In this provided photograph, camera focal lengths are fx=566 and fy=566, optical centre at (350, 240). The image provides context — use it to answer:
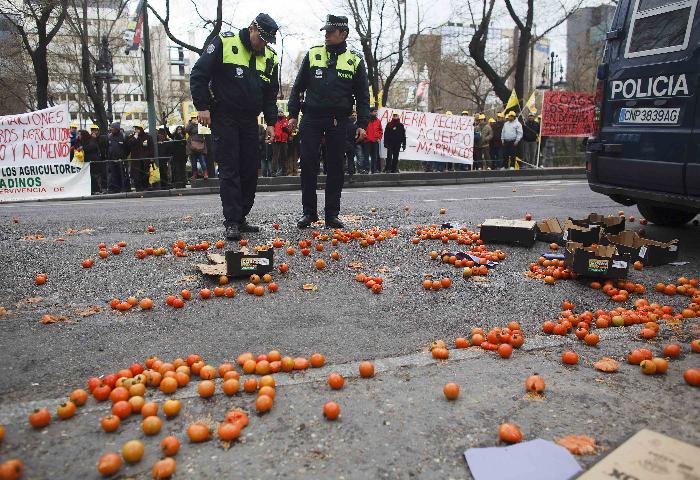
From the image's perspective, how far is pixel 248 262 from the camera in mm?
4684

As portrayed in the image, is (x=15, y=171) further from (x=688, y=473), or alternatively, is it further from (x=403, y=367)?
(x=688, y=473)

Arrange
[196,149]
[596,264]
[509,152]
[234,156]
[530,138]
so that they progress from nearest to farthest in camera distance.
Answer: [596,264] → [234,156] → [196,149] → [509,152] → [530,138]

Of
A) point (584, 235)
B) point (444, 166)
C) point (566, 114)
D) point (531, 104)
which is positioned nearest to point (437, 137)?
point (444, 166)

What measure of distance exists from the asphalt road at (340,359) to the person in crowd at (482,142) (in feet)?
46.6

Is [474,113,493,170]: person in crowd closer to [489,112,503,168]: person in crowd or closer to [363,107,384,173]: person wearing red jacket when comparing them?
[489,112,503,168]: person in crowd

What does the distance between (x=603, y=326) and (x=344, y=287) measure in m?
1.92

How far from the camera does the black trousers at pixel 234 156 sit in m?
6.16

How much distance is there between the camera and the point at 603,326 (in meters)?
3.63

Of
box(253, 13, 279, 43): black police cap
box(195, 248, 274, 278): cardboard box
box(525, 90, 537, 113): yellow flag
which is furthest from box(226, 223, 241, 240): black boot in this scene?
box(525, 90, 537, 113): yellow flag

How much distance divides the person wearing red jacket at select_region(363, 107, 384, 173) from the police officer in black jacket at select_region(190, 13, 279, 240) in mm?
10870

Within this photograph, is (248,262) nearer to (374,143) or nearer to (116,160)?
(116,160)

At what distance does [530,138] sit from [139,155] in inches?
516

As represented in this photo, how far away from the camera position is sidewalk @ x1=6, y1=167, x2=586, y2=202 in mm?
14844

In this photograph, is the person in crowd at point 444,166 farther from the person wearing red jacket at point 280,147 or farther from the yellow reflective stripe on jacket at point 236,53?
the yellow reflective stripe on jacket at point 236,53
